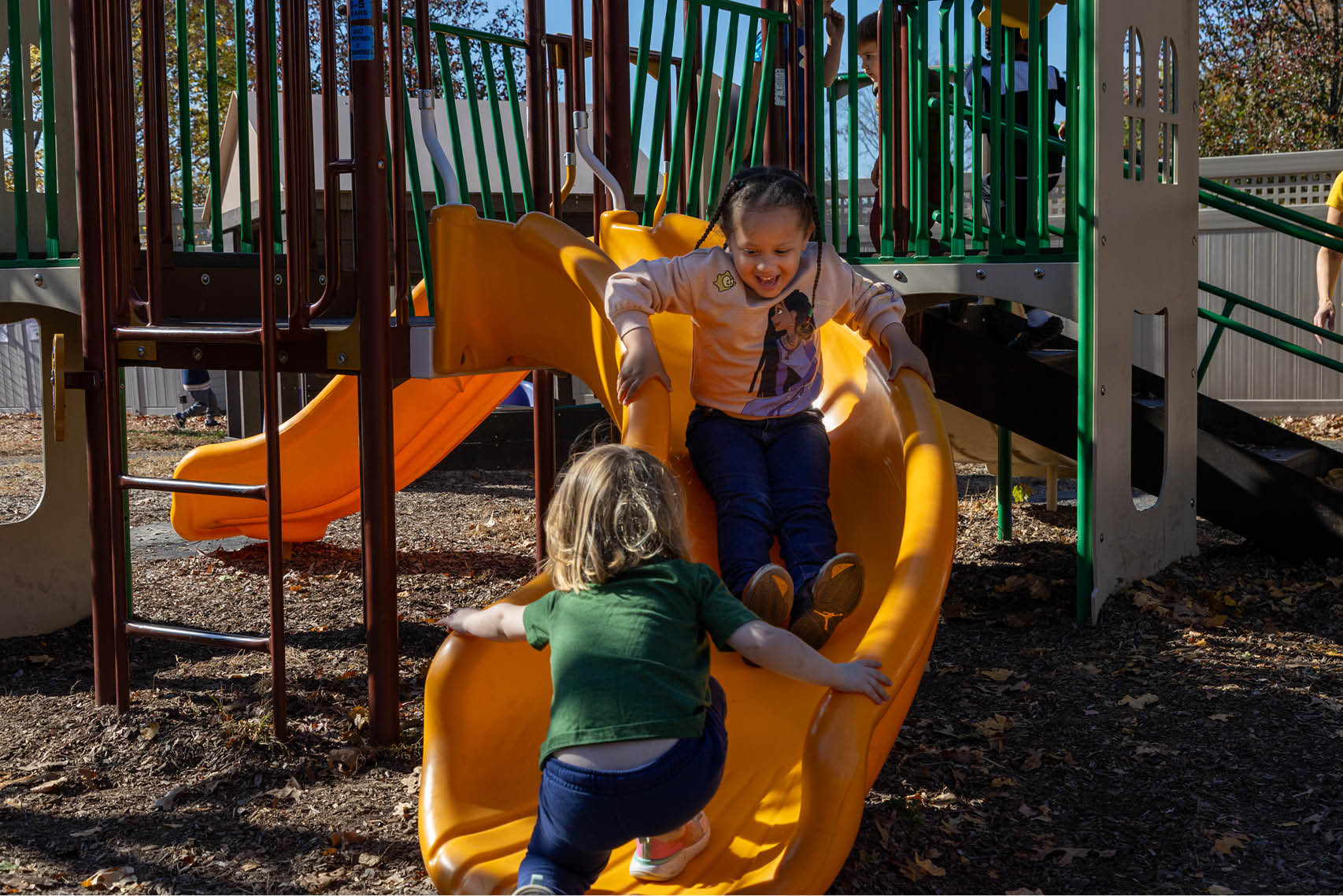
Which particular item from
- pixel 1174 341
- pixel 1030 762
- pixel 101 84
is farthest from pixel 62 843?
pixel 1174 341

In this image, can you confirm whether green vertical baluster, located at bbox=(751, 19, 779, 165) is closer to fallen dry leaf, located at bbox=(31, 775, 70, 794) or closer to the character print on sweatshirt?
the character print on sweatshirt

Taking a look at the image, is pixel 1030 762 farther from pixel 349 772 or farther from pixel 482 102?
pixel 482 102

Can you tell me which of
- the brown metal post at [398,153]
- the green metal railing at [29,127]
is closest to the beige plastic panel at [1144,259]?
the brown metal post at [398,153]

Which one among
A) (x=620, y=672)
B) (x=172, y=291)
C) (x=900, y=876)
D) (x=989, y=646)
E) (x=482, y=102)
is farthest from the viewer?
(x=482, y=102)

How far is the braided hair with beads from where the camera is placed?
11.2 ft

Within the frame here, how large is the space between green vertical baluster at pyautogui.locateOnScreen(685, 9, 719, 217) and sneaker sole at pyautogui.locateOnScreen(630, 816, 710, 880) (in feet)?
11.3

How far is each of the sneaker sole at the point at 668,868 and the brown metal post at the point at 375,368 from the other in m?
1.40

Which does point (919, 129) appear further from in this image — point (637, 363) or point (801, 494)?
point (637, 363)

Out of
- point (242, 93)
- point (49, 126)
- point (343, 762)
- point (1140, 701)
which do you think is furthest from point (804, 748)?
point (49, 126)

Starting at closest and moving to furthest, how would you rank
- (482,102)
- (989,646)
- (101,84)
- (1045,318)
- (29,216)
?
(101,84) < (989,646) < (29,216) < (1045,318) < (482,102)

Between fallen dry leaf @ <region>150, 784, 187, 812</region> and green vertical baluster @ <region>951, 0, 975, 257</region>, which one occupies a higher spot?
green vertical baluster @ <region>951, 0, 975, 257</region>

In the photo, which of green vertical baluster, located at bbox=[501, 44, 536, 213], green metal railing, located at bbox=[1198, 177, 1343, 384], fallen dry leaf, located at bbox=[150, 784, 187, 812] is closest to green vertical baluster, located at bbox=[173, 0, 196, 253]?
green vertical baluster, located at bbox=[501, 44, 536, 213]

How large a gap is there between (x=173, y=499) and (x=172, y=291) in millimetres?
1973

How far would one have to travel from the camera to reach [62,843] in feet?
10.6
